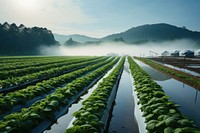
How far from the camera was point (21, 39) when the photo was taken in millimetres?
71438

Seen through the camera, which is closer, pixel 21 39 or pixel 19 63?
pixel 19 63

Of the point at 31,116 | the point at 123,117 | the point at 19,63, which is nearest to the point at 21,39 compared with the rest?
the point at 19,63

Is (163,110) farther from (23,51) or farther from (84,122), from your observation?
(23,51)

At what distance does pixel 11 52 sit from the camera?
6475 cm

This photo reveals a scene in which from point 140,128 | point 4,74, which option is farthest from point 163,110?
point 4,74

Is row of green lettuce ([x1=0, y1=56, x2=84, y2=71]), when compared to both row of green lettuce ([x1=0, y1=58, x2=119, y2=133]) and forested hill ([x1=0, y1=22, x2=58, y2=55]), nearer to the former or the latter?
row of green lettuce ([x1=0, y1=58, x2=119, y2=133])

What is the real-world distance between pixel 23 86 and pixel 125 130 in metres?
7.94

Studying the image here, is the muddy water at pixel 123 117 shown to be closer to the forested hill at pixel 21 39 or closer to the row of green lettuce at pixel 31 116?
the row of green lettuce at pixel 31 116

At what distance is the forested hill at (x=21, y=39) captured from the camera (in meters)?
64.1

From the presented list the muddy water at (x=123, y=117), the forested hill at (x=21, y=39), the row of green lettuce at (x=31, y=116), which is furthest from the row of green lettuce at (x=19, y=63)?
the forested hill at (x=21, y=39)

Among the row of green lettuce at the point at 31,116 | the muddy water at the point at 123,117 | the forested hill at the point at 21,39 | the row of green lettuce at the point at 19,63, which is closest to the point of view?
the row of green lettuce at the point at 31,116

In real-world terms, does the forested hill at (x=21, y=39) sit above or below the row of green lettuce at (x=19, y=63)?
above

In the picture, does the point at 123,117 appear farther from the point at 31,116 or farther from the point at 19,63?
the point at 19,63

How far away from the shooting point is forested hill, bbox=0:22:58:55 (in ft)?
210
